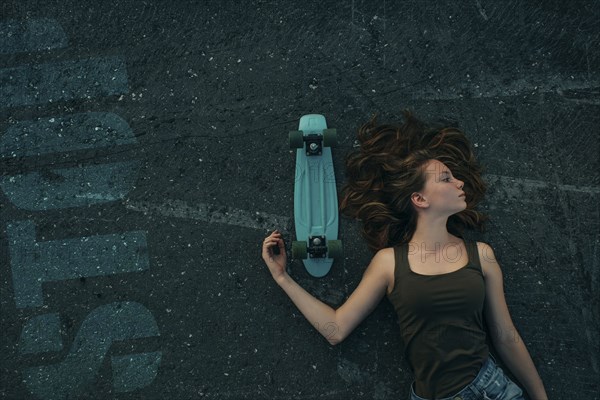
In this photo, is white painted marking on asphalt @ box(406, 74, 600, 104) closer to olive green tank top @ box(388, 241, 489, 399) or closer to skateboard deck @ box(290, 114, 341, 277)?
skateboard deck @ box(290, 114, 341, 277)

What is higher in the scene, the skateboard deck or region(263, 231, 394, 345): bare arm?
the skateboard deck

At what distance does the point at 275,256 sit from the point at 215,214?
508 mm

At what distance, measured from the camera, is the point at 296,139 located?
326 cm

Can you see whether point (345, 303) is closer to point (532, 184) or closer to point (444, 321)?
point (444, 321)

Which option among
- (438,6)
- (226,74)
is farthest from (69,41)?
(438,6)

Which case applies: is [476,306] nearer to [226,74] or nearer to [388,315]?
[388,315]

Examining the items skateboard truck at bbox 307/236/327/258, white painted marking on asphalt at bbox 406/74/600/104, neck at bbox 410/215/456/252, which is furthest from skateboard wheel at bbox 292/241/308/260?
white painted marking on asphalt at bbox 406/74/600/104

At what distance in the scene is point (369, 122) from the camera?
340 centimetres

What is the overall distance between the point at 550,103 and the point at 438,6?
1.01m

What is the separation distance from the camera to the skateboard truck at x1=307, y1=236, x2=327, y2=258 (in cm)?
328

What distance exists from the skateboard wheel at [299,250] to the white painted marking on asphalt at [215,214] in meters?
0.22

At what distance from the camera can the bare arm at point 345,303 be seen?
3.09 meters

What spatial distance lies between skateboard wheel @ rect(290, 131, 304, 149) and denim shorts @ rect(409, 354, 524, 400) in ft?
5.72

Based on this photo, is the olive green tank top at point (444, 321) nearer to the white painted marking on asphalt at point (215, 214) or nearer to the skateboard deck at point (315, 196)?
the skateboard deck at point (315, 196)
